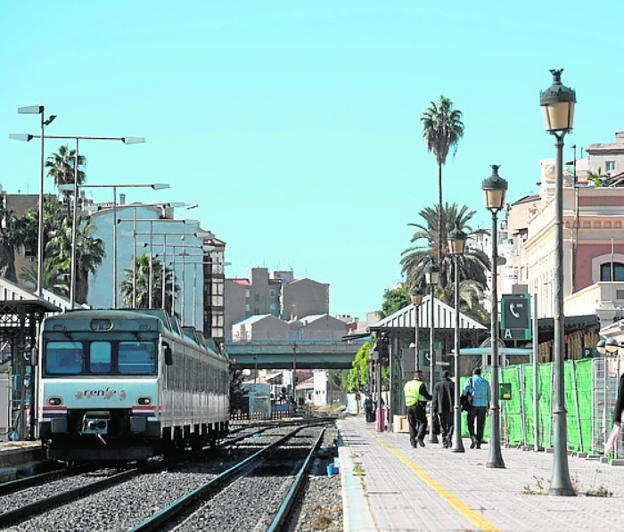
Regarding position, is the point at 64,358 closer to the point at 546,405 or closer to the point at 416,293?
the point at 546,405

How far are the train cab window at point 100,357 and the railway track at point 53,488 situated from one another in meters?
2.10

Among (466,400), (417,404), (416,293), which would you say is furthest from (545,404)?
(416,293)

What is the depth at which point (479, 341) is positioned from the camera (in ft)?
194

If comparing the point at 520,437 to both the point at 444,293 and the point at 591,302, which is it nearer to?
the point at 591,302

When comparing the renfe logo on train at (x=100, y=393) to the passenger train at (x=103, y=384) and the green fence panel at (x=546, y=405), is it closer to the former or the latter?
the passenger train at (x=103, y=384)

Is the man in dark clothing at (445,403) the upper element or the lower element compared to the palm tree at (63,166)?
lower

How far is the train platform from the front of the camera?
14328 millimetres

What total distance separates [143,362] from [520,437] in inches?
450

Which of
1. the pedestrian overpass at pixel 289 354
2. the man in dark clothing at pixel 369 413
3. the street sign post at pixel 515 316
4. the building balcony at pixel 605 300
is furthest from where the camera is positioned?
the pedestrian overpass at pixel 289 354

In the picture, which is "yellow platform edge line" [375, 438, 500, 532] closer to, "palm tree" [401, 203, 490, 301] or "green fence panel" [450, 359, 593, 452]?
"green fence panel" [450, 359, 593, 452]

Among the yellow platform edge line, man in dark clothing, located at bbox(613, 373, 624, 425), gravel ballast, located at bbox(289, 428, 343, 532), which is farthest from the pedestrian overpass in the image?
man in dark clothing, located at bbox(613, 373, 624, 425)

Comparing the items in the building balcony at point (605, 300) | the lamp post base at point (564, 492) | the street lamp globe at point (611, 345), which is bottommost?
the lamp post base at point (564, 492)

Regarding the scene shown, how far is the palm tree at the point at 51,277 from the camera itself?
103375 millimetres

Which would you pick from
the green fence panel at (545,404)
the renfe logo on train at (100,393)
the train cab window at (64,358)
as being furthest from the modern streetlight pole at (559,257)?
the green fence panel at (545,404)
